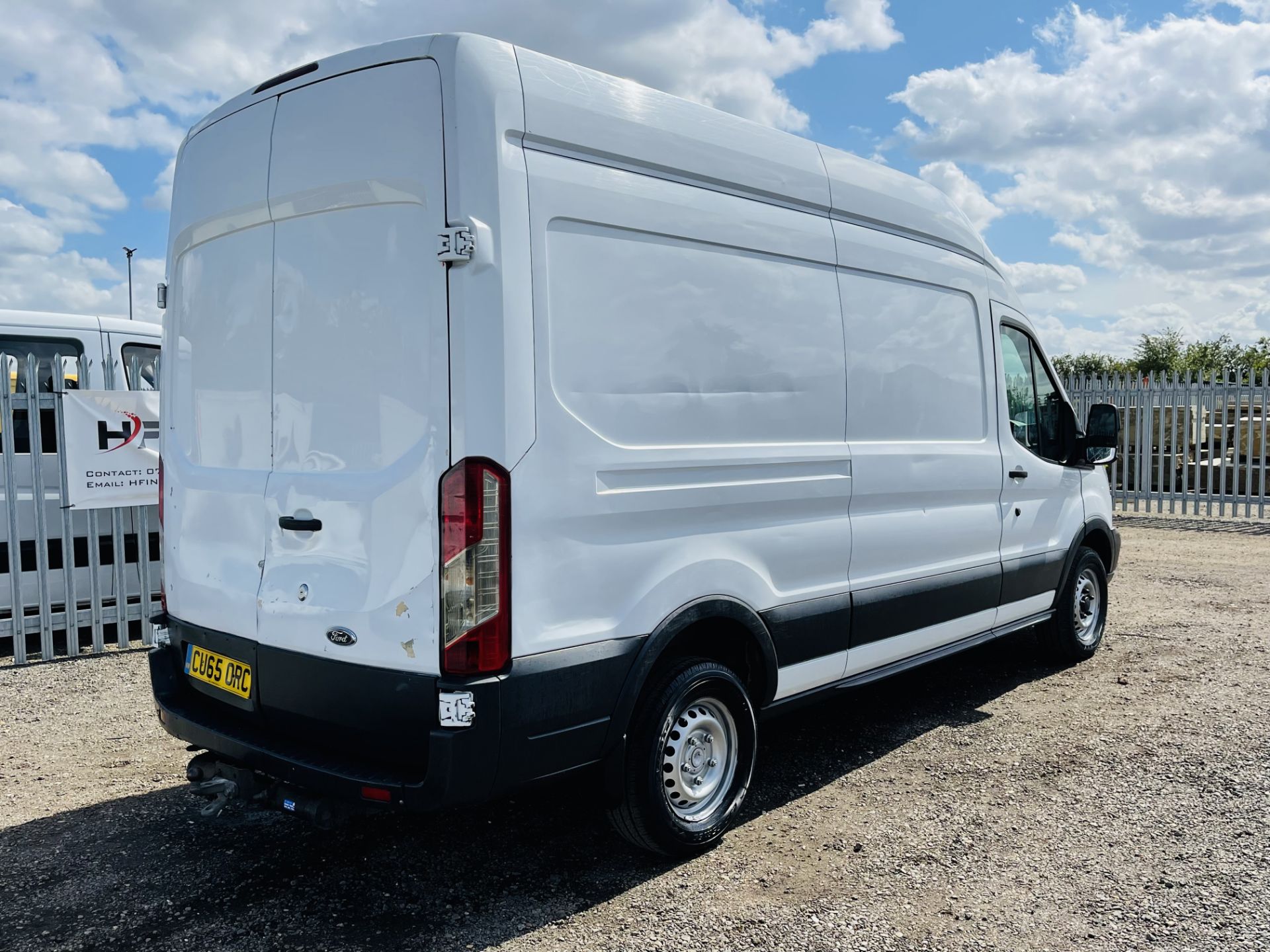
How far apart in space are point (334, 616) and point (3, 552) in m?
4.53

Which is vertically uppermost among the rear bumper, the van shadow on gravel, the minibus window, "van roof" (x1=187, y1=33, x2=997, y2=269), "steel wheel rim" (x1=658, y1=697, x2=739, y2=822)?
"van roof" (x1=187, y1=33, x2=997, y2=269)

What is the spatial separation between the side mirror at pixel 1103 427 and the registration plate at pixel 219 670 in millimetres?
4644

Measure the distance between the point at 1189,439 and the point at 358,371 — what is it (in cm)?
1450

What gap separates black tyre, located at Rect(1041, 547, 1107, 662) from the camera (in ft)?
20.0

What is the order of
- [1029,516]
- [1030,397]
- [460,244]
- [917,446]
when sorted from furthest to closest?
[1030,397], [1029,516], [917,446], [460,244]

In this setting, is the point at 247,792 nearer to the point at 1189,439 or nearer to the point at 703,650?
the point at 703,650

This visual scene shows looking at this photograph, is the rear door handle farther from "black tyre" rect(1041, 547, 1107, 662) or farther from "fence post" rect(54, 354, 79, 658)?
"black tyre" rect(1041, 547, 1107, 662)

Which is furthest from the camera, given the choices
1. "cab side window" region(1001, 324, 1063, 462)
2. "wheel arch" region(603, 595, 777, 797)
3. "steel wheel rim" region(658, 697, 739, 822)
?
"cab side window" region(1001, 324, 1063, 462)

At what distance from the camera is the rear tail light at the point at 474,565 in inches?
113

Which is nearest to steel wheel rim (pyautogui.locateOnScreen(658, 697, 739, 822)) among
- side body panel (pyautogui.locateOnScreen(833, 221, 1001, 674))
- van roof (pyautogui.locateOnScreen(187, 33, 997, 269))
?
side body panel (pyautogui.locateOnScreen(833, 221, 1001, 674))

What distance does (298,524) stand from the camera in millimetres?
3225

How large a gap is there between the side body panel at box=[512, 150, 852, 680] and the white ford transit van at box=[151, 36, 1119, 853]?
1 centimetres

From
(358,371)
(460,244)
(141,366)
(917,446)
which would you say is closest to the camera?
(460,244)

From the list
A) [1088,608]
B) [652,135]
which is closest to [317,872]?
[652,135]
